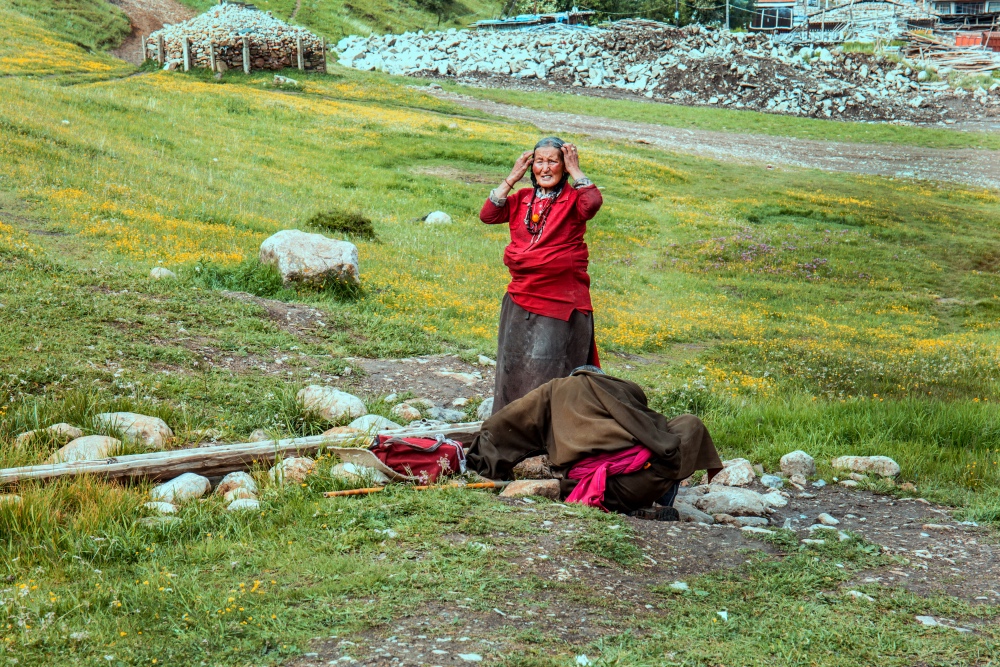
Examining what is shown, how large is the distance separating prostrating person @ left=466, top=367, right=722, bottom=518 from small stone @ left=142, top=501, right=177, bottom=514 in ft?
6.73

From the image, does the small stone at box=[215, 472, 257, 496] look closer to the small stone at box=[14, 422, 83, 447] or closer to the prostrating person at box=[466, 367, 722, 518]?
the small stone at box=[14, 422, 83, 447]

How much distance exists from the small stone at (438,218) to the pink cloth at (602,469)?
13.7m

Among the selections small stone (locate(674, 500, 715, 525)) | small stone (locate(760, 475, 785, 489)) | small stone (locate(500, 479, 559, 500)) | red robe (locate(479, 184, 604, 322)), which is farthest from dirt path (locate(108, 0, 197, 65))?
small stone (locate(674, 500, 715, 525))

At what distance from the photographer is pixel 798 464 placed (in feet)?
24.9

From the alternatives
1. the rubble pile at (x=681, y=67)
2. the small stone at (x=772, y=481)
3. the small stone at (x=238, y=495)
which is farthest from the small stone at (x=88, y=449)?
the rubble pile at (x=681, y=67)

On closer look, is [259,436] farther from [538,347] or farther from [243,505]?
[538,347]

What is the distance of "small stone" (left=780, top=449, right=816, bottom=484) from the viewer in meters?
7.55

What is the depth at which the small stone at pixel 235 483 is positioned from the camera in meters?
5.88

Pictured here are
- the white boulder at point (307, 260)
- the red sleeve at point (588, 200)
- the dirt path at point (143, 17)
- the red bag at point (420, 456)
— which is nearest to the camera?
the red bag at point (420, 456)

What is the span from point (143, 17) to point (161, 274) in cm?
4365

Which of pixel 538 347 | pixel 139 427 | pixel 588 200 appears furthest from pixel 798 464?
pixel 139 427

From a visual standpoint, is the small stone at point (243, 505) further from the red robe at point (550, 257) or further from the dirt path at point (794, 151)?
the dirt path at point (794, 151)

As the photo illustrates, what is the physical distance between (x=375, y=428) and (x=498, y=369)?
108 centimetres

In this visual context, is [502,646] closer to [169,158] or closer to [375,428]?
[375,428]
